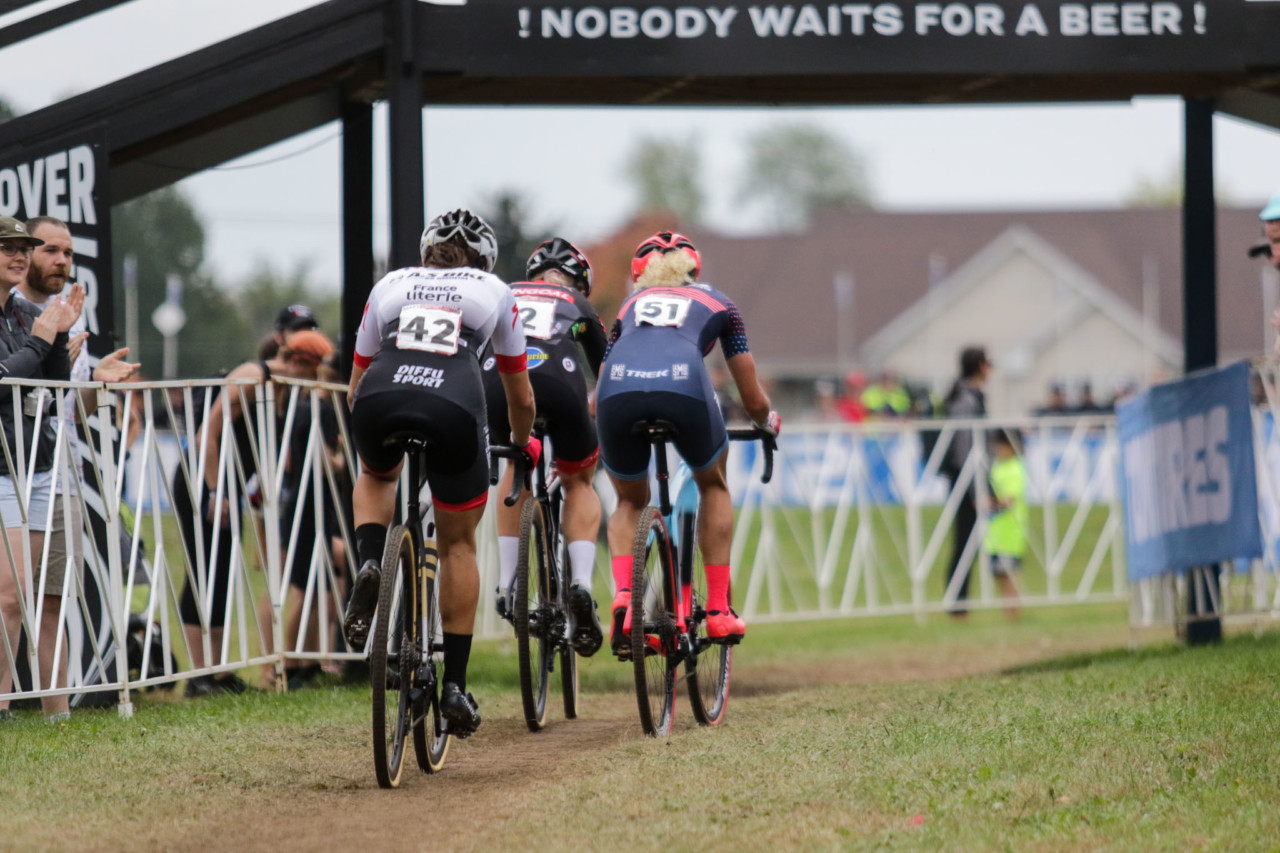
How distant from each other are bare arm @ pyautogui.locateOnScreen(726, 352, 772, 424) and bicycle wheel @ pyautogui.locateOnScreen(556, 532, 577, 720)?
1100mm

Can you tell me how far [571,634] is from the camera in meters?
7.75

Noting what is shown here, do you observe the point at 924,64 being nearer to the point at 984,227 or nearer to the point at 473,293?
the point at 473,293

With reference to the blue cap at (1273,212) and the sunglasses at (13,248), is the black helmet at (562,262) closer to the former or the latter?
the sunglasses at (13,248)

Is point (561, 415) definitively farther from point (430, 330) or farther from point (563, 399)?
point (430, 330)

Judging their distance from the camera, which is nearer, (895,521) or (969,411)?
(969,411)

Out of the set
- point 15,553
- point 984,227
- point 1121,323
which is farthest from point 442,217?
point 984,227

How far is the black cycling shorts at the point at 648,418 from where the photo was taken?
744 centimetres

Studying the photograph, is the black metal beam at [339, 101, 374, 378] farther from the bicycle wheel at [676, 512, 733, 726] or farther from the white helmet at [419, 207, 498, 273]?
the white helmet at [419, 207, 498, 273]

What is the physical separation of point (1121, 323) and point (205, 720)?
5956 centimetres

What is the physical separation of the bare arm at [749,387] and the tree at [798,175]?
9408 centimetres

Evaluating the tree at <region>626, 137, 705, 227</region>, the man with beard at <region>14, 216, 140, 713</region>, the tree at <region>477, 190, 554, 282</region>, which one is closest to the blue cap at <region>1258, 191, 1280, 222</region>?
the man with beard at <region>14, 216, 140, 713</region>

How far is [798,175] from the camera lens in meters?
102

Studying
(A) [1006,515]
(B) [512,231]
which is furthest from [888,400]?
(A) [1006,515]

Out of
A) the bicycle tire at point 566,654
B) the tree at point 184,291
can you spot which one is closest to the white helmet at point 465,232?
the bicycle tire at point 566,654
